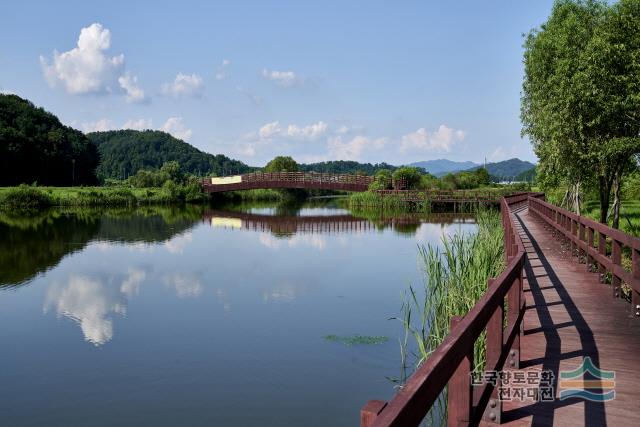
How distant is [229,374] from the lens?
8766mm

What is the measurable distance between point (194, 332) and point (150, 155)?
5692 inches

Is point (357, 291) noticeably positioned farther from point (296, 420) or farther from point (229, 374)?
point (296, 420)

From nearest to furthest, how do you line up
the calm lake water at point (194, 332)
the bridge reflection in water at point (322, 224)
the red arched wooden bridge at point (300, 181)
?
1. the calm lake water at point (194, 332)
2. the bridge reflection in water at point (322, 224)
3. the red arched wooden bridge at point (300, 181)

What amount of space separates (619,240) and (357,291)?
845 centimetres

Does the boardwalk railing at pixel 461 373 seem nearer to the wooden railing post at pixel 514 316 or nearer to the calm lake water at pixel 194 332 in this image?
the wooden railing post at pixel 514 316

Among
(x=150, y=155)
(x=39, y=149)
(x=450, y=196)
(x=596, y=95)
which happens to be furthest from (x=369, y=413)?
(x=150, y=155)

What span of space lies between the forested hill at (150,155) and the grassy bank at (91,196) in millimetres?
84483

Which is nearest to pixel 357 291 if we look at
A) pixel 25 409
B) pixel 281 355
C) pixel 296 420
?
pixel 281 355

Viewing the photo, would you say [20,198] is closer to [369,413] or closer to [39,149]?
[39,149]

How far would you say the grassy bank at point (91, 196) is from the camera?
49.9 m

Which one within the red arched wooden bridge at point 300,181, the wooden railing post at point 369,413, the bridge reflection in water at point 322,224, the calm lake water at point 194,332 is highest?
the red arched wooden bridge at point 300,181

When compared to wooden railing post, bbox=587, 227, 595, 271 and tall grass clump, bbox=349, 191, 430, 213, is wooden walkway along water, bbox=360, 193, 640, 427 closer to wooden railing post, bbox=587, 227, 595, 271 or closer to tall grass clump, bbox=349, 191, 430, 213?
wooden railing post, bbox=587, 227, 595, 271

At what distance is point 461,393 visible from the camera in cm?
A: 293

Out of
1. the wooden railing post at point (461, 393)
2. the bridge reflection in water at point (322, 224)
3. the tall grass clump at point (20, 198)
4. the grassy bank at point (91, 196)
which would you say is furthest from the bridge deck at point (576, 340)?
the grassy bank at point (91, 196)
